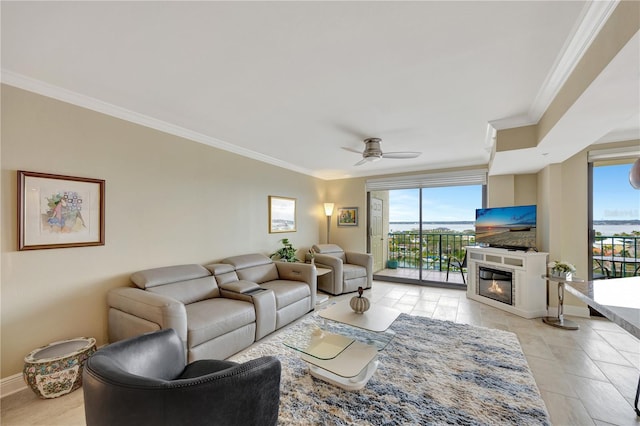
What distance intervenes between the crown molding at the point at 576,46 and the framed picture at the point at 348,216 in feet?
12.9

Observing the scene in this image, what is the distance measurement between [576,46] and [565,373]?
2.60 m

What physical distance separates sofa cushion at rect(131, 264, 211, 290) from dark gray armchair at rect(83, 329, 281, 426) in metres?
1.46

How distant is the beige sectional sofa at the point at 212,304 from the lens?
86.4 inches

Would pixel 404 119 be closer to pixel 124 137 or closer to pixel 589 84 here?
pixel 589 84

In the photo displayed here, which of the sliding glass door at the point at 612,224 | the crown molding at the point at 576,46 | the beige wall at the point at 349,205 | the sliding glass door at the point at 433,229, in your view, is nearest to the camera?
the crown molding at the point at 576,46

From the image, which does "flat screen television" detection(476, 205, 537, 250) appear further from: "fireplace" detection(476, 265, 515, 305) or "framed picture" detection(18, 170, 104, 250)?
"framed picture" detection(18, 170, 104, 250)

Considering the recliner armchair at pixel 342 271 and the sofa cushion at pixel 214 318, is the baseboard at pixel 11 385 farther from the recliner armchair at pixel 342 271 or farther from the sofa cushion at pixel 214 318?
the recliner armchair at pixel 342 271

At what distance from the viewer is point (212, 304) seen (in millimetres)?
2740

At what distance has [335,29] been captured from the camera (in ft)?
5.03

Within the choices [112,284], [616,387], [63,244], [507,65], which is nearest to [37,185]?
[63,244]

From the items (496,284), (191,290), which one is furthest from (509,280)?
(191,290)

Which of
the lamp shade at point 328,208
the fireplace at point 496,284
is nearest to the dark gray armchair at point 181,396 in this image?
the fireplace at point 496,284

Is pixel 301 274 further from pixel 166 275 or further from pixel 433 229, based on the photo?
pixel 433 229

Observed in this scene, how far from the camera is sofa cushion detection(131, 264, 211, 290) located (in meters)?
2.57
